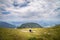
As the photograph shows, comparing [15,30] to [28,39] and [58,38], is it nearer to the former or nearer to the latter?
[28,39]

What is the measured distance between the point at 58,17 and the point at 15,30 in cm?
164

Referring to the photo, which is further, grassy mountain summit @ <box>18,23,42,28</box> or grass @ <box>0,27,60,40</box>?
grassy mountain summit @ <box>18,23,42,28</box>

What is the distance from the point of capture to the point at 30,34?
17.5 ft

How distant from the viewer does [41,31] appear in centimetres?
537

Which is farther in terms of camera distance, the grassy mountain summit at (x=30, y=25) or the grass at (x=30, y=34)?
the grassy mountain summit at (x=30, y=25)

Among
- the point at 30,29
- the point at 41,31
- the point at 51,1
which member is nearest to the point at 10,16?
the point at 30,29

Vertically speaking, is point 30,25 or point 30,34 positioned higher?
point 30,25

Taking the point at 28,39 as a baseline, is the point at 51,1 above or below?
above

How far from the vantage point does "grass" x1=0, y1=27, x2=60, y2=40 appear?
528 cm

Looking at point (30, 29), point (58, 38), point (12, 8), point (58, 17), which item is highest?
point (12, 8)

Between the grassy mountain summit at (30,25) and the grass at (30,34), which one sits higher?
the grassy mountain summit at (30,25)

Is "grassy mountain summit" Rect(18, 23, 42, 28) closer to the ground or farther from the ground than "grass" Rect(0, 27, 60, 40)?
farther from the ground

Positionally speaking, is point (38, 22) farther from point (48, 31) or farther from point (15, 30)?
point (15, 30)

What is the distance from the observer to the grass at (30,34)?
5.28 meters
